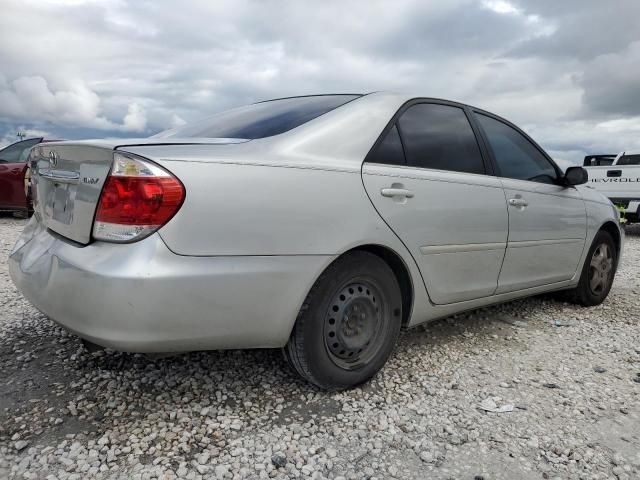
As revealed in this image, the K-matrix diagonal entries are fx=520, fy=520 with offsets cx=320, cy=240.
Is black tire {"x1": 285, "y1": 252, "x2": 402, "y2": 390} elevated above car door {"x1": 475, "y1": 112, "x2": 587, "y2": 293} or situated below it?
below

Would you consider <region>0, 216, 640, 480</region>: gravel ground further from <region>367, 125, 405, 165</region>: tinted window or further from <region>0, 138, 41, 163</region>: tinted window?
<region>0, 138, 41, 163</region>: tinted window

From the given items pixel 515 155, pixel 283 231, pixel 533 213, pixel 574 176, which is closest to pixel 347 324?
pixel 283 231

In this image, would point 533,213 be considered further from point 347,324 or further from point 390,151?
point 347,324

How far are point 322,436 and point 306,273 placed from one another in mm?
680

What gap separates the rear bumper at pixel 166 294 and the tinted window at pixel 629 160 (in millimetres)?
11433

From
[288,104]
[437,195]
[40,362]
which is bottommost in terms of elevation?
[40,362]

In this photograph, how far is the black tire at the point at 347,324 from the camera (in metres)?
2.28

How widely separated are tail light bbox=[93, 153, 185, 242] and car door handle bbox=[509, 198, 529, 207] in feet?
7.16

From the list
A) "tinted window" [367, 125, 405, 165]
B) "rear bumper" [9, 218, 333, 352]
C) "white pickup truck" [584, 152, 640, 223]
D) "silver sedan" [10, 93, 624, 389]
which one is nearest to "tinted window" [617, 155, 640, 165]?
"white pickup truck" [584, 152, 640, 223]

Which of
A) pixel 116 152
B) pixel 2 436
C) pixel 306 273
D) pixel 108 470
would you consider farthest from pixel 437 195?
pixel 2 436

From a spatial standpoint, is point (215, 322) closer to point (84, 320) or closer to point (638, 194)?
point (84, 320)

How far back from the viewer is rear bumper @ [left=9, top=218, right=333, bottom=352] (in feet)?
6.13

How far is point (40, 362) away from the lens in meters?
2.77

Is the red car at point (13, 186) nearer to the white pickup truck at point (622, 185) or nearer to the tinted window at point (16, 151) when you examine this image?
the tinted window at point (16, 151)
